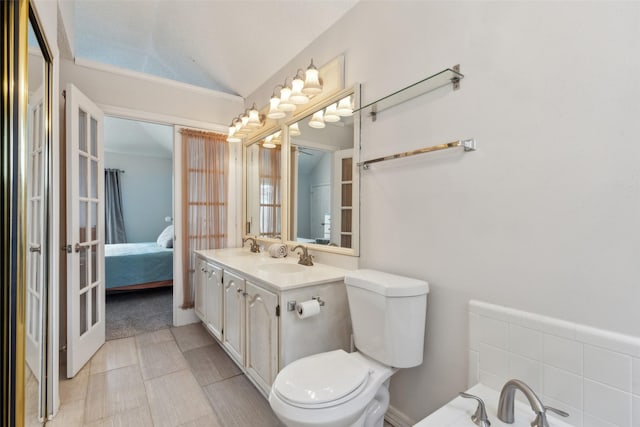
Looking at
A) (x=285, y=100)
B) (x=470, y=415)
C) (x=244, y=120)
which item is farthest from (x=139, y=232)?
(x=470, y=415)

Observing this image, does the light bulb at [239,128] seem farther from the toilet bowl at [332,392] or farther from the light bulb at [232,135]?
the toilet bowl at [332,392]

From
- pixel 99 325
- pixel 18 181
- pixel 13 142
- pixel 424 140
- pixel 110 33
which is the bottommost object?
pixel 99 325

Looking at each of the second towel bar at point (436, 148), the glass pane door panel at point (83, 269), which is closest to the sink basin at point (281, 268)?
the second towel bar at point (436, 148)

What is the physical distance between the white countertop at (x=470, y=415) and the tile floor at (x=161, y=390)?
104cm

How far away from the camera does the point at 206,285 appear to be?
275 centimetres

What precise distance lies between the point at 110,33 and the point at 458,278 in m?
3.66

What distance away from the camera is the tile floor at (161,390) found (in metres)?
1.73

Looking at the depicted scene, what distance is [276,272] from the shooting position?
2.10 meters

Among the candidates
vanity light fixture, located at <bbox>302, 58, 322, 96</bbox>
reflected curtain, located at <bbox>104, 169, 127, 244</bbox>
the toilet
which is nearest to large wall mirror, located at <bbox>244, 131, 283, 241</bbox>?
vanity light fixture, located at <bbox>302, 58, 322, 96</bbox>

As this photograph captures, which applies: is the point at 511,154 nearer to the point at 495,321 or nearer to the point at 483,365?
the point at 495,321

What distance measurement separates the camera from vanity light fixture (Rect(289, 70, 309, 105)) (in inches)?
80.9

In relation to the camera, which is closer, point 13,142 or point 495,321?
point 13,142

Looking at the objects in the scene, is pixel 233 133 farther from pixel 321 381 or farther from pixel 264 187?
pixel 321 381

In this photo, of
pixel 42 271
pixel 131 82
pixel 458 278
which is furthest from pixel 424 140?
pixel 131 82
